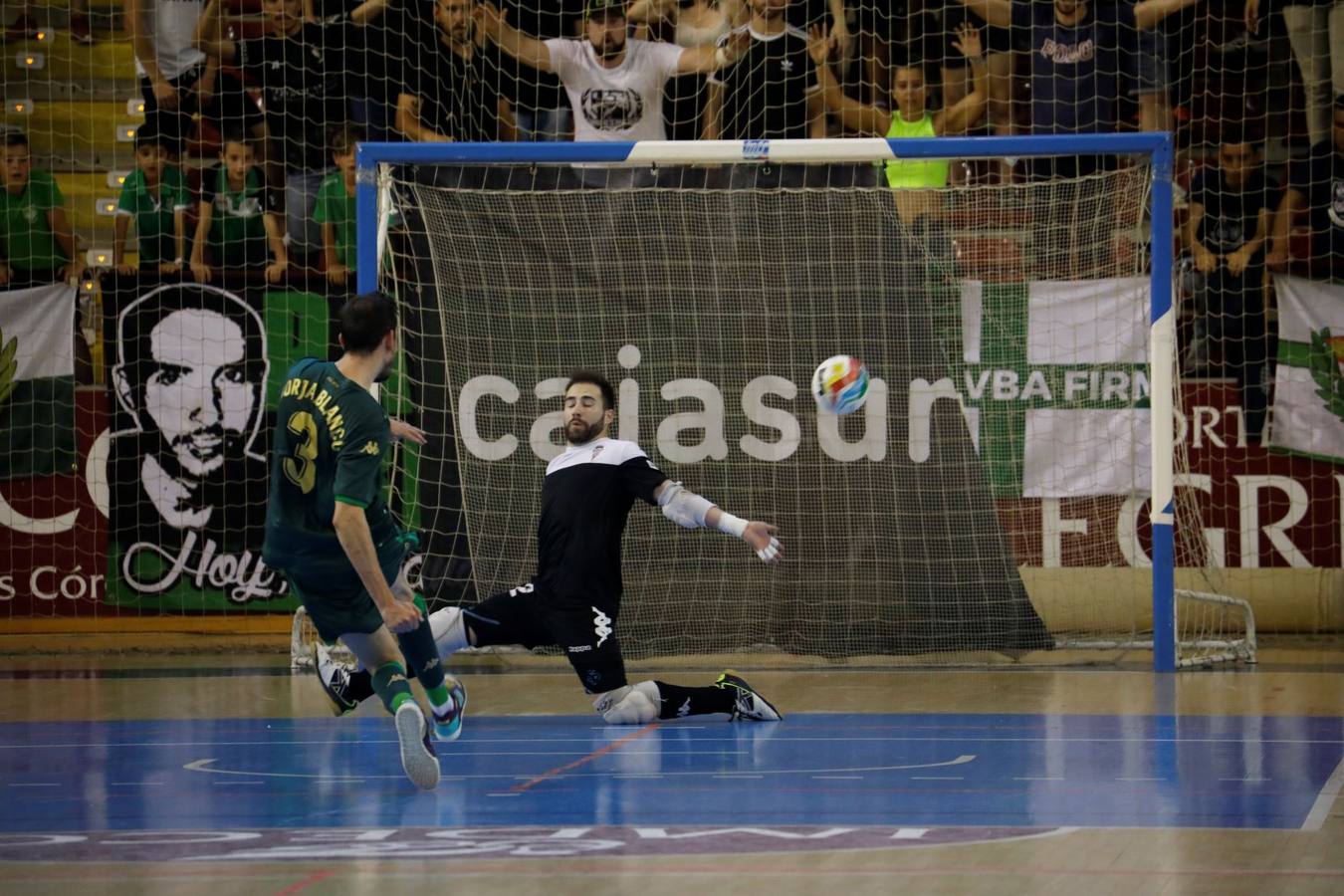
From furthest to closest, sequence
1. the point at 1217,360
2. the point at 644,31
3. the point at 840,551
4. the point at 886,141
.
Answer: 1. the point at 644,31
2. the point at 1217,360
3. the point at 840,551
4. the point at 886,141

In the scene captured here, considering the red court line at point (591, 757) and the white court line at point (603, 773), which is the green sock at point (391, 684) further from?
the red court line at point (591, 757)

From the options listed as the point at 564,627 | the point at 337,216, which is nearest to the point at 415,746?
the point at 564,627

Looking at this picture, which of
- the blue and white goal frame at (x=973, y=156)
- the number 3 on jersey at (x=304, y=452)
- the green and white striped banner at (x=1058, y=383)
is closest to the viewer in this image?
the number 3 on jersey at (x=304, y=452)

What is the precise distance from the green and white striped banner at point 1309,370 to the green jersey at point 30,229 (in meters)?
10.4

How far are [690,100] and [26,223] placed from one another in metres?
5.92

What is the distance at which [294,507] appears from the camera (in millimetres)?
7383

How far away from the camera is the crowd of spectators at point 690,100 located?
14820mm

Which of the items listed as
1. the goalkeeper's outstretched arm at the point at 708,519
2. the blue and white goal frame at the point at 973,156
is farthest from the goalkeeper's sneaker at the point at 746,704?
the blue and white goal frame at the point at 973,156

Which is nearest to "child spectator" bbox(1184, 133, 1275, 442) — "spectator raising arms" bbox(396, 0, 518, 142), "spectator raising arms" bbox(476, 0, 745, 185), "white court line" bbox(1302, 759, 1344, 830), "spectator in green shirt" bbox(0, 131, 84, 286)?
"spectator raising arms" bbox(476, 0, 745, 185)

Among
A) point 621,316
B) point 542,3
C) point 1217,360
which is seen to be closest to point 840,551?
point 621,316

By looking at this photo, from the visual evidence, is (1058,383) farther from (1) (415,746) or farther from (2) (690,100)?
(1) (415,746)

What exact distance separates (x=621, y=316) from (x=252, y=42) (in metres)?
5.22

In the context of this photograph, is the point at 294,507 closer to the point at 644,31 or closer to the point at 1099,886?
the point at 1099,886

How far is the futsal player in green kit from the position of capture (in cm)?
706
